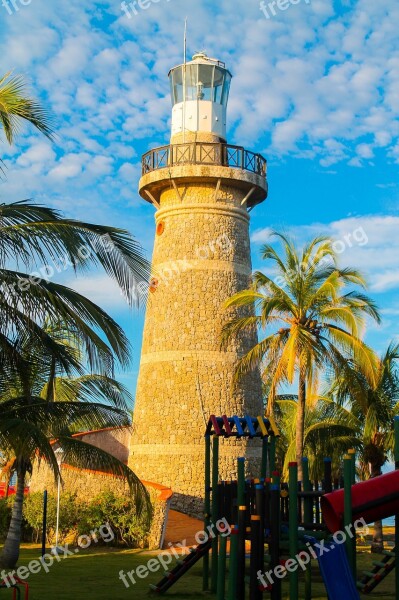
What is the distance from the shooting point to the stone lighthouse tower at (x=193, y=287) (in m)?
29.6

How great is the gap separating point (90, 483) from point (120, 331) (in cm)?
1532

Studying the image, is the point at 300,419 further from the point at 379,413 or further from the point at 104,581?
the point at 104,581

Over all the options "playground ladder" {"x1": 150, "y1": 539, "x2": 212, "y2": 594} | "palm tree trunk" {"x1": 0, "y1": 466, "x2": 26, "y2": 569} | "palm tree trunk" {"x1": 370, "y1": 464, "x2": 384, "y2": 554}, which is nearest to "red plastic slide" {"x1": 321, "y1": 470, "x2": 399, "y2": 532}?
"playground ladder" {"x1": 150, "y1": 539, "x2": 212, "y2": 594}

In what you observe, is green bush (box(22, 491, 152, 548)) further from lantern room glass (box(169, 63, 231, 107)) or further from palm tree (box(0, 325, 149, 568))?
lantern room glass (box(169, 63, 231, 107))

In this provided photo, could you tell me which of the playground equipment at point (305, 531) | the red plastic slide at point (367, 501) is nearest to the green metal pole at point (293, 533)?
the playground equipment at point (305, 531)

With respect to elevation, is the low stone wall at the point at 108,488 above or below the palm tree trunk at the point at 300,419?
below

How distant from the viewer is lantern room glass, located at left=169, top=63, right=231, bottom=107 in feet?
104

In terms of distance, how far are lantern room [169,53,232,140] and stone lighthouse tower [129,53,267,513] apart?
4cm

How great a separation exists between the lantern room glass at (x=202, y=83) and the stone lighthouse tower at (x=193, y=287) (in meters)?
0.04

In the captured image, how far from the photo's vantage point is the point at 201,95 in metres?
31.8

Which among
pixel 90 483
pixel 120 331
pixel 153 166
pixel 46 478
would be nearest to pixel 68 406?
pixel 120 331

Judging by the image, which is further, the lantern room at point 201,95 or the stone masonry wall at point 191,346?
the lantern room at point 201,95

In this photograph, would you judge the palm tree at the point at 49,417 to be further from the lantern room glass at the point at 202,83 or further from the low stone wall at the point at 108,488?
the lantern room glass at the point at 202,83

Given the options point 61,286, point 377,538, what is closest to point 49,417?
point 61,286
